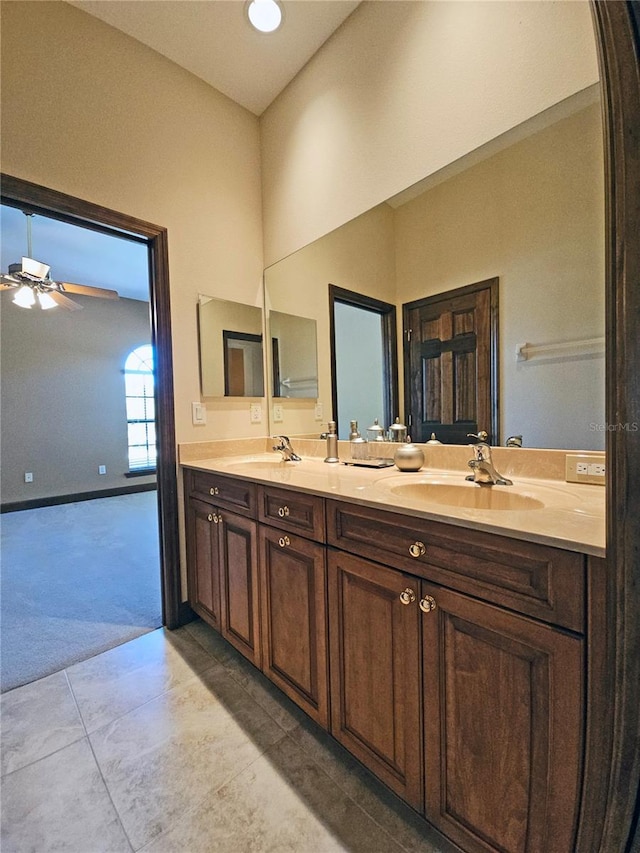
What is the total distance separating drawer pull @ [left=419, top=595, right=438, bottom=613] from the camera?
33.4 inches

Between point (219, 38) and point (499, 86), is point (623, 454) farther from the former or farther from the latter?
point (219, 38)

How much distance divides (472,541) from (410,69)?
179 centimetres

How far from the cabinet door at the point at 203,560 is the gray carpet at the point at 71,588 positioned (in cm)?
41

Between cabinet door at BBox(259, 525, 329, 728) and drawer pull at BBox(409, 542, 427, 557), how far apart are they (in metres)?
0.33

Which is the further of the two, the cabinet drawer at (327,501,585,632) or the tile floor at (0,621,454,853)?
the tile floor at (0,621,454,853)

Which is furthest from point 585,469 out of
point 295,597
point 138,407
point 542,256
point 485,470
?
point 138,407

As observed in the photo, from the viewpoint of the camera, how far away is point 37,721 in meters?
1.35

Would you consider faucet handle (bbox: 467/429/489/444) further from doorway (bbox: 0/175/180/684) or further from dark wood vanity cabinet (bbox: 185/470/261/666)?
doorway (bbox: 0/175/180/684)

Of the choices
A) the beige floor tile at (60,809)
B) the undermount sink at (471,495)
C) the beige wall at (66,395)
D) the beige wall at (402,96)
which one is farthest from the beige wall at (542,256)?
the beige wall at (66,395)

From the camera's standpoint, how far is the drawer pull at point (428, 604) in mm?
848

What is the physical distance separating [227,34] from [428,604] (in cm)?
254

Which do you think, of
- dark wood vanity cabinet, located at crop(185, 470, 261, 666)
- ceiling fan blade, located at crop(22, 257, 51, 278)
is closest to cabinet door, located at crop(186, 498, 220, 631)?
dark wood vanity cabinet, located at crop(185, 470, 261, 666)

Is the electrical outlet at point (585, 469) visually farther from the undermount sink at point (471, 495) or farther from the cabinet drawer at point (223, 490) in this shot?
the cabinet drawer at point (223, 490)

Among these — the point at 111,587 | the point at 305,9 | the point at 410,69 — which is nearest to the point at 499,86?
the point at 410,69
